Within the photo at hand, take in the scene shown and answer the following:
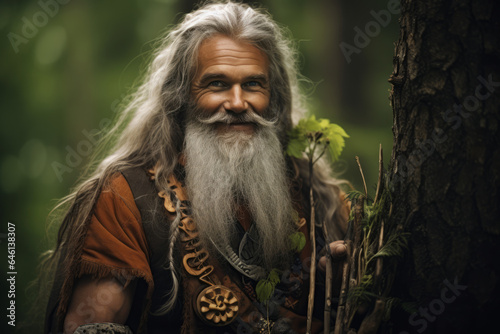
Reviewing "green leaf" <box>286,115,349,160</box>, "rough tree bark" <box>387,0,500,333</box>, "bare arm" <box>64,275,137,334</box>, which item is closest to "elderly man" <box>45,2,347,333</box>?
"bare arm" <box>64,275,137,334</box>

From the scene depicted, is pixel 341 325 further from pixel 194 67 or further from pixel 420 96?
pixel 194 67

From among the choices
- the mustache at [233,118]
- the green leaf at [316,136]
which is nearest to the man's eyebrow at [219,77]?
the mustache at [233,118]

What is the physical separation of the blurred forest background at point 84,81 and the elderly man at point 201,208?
1982mm

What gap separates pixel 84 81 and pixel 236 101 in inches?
141

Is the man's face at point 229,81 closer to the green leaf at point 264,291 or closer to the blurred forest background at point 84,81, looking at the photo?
the green leaf at point 264,291

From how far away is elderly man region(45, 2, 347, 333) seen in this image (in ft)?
7.34

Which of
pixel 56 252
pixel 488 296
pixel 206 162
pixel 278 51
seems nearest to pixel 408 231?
pixel 488 296

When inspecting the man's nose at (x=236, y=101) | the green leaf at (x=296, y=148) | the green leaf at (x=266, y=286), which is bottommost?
the green leaf at (x=266, y=286)

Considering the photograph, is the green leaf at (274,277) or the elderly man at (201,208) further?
the green leaf at (274,277)

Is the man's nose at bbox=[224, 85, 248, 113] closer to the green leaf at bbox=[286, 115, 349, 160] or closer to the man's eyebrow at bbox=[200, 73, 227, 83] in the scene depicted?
the man's eyebrow at bbox=[200, 73, 227, 83]

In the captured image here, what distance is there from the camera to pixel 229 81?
2.60 meters

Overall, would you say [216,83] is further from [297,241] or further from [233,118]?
[297,241]

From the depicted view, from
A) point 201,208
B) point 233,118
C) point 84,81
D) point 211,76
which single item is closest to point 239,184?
point 201,208

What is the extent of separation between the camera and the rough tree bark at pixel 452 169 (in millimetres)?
1747
